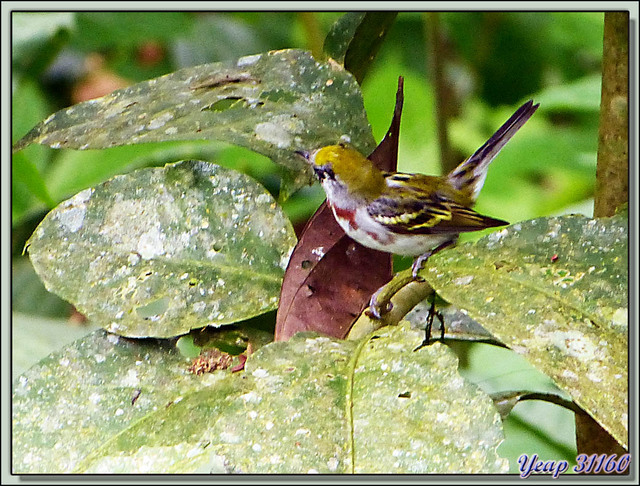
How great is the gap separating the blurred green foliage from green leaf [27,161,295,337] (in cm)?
70

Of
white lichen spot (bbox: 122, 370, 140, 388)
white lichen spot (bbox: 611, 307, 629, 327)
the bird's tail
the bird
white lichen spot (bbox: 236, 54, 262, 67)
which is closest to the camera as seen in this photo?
white lichen spot (bbox: 611, 307, 629, 327)

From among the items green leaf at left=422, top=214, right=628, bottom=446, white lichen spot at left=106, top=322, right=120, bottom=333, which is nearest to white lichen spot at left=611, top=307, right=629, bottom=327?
green leaf at left=422, top=214, right=628, bottom=446

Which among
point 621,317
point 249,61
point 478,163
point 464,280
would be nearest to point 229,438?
point 464,280

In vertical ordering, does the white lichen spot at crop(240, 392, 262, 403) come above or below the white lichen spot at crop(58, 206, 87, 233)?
below

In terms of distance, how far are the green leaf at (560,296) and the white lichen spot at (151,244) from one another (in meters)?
0.42

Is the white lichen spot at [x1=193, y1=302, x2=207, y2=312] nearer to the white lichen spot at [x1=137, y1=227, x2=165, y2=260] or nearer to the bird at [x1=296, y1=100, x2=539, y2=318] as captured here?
the white lichen spot at [x1=137, y1=227, x2=165, y2=260]

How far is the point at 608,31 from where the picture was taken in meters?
1.20

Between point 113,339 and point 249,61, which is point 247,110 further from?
point 113,339

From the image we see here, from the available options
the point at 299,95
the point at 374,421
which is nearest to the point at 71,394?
the point at 374,421

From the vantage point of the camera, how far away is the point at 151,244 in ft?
3.82

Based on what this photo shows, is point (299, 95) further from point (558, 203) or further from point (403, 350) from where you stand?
point (558, 203)

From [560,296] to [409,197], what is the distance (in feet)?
2.46

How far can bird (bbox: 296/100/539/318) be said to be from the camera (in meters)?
1.48

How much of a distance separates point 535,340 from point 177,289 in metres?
0.53
